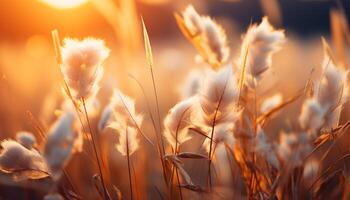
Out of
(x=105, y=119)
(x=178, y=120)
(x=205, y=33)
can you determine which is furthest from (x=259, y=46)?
(x=105, y=119)

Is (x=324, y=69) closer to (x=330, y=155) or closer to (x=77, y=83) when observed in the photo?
(x=77, y=83)

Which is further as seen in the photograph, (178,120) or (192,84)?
(192,84)

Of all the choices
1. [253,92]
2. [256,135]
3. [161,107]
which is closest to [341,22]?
[253,92]

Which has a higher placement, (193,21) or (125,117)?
(193,21)

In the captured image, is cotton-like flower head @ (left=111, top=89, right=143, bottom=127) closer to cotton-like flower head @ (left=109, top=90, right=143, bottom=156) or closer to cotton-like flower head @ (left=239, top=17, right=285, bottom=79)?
cotton-like flower head @ (left=109, top=90, right=143, bottom=156)

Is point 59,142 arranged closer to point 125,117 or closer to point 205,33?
point 125,117

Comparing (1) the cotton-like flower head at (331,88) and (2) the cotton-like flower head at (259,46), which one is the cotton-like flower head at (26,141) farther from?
(1) the cotton-like flower head at (331,88)

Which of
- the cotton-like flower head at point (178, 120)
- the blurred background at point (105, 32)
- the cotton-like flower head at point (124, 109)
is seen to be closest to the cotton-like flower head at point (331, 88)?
the cotton-like flower head at point (178, 120)
